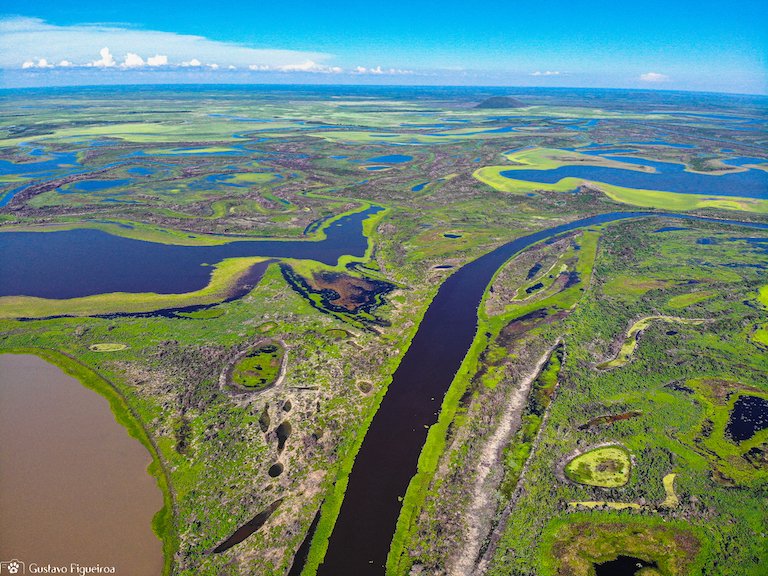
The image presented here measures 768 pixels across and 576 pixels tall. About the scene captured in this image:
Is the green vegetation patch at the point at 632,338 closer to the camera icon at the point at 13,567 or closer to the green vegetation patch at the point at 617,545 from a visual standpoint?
the green vegetation patch at the point at 617,545

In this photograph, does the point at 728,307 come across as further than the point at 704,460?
Yes

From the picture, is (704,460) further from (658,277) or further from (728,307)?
(658,277)

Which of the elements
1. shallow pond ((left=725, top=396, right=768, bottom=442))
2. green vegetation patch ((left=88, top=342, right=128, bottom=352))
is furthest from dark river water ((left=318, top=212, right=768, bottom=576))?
green vegetation patch ((left=88, top=342, right=128, bottom=352))

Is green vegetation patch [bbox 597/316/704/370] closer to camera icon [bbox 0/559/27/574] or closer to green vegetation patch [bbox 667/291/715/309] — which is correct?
green vegetation patch [bbox 667/291/715/309]

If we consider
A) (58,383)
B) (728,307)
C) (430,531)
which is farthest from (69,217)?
(728,307)

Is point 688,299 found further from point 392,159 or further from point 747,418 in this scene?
point 392,159

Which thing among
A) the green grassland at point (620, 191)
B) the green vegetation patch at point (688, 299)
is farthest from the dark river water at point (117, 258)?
the green grassland at point (620, 191)

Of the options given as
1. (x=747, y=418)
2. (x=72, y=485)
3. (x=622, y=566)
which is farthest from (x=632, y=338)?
(x=72, y=485)
